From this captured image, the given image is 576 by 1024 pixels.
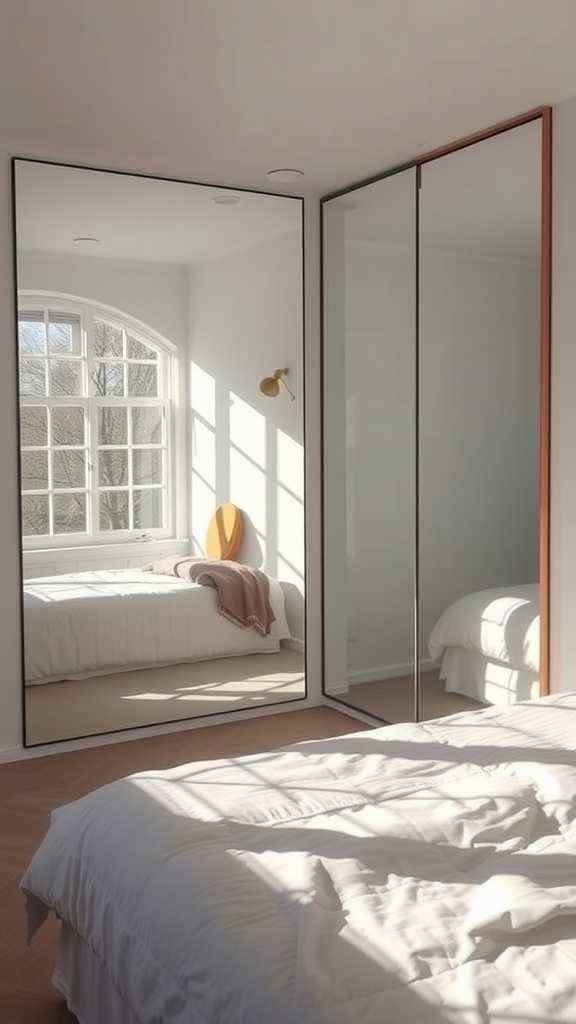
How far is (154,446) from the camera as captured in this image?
177 inches

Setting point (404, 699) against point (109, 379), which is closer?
point (109, 379)

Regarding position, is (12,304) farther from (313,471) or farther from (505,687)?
(505,687)

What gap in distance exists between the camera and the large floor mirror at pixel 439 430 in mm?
3797

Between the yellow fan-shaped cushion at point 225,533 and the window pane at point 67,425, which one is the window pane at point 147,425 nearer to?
the window pane at point 67,425

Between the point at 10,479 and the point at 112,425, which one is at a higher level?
the point at 112,425

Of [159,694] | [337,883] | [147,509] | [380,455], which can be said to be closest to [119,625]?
[159,694]

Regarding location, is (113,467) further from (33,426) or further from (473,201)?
(473,201)

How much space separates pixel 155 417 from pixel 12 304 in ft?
2.62

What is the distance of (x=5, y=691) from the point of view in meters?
4.32

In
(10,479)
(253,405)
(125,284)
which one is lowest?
(10,479)

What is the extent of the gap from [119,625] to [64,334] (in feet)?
4.53

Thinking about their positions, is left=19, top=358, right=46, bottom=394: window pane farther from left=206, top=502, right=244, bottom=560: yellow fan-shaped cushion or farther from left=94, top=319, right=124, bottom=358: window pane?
left=206, top=502, right=244, bottom=560: yellow fan-shaped cushion

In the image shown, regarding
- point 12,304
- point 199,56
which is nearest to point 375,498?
point 12,304

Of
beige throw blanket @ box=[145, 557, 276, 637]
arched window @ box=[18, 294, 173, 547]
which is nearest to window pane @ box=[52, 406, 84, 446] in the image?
arched window @ box=[18, 294, 173, 547]
